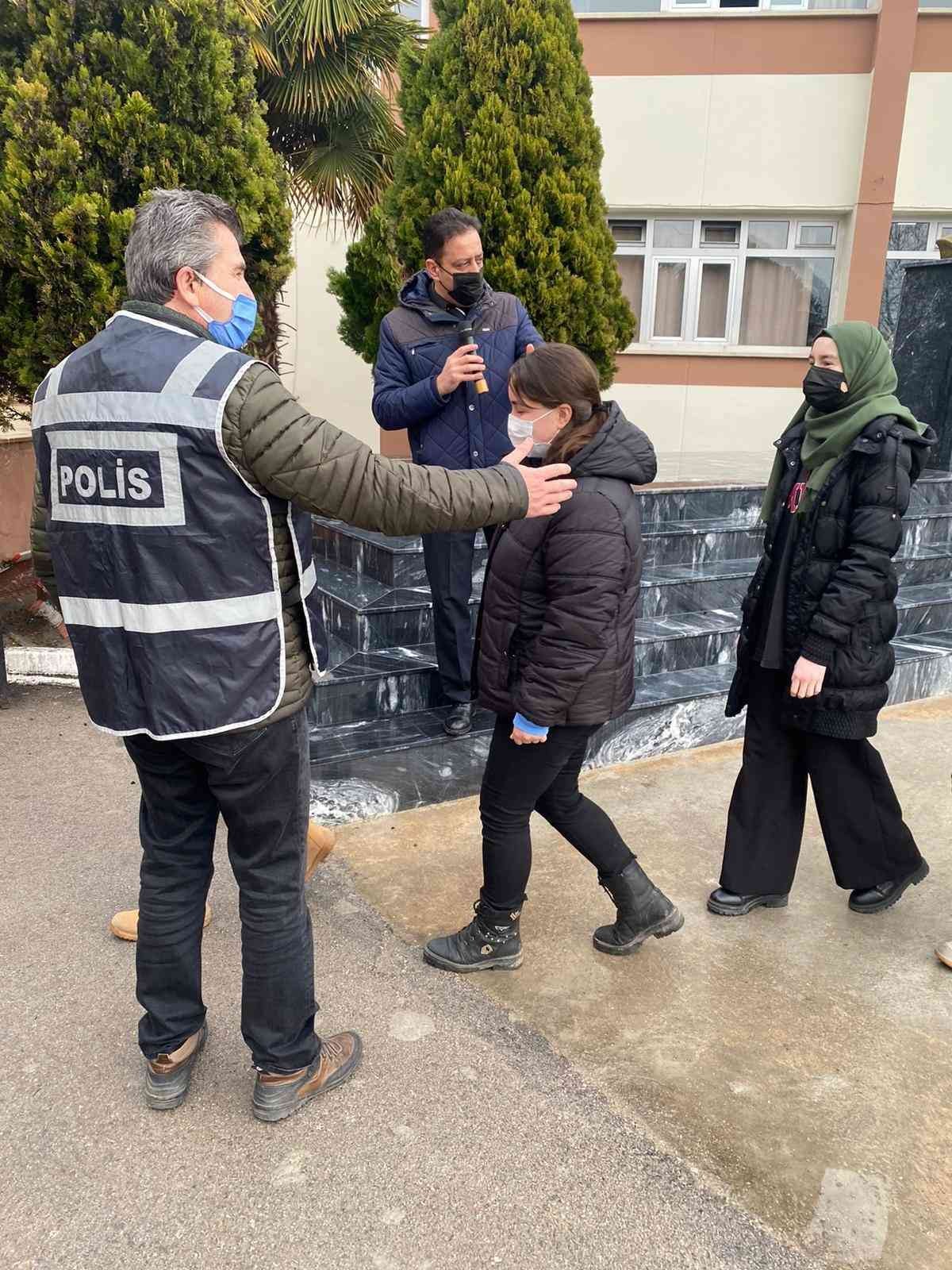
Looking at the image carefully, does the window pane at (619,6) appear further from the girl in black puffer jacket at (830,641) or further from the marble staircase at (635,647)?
the girl in black puffer jacket at (830,641)

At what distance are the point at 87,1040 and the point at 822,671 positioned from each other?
228 cm

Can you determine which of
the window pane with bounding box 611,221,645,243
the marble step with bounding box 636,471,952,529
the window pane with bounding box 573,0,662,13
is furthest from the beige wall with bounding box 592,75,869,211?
the marble step with bounding box 636,471,952,529

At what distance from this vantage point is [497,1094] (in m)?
2.40

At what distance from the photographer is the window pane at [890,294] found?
1142 cm

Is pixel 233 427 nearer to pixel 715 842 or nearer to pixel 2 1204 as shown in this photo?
pixel 2 1204

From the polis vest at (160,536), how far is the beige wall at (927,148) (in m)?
11.2

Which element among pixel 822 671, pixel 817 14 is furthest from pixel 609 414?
pixel 817 14

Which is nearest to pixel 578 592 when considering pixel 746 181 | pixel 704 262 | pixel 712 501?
pixel 712 501

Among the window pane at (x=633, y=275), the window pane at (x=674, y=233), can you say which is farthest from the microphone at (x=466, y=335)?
the window pane at (x=674, y=233)

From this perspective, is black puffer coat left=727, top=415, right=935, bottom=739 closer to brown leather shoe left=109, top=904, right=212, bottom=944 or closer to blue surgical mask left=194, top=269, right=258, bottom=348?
blue surgical mask left=194, top=269, right=258, bottom=348

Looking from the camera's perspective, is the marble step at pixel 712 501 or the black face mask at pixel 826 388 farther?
the marble step at pixel 712 501

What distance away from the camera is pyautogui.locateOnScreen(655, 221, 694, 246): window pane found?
11438mm

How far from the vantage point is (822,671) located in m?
2.87

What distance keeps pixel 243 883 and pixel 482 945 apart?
3.20 feet
